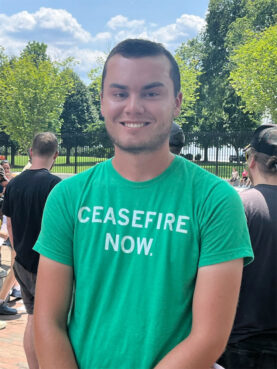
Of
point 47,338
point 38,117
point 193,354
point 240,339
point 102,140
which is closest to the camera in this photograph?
point 193,354

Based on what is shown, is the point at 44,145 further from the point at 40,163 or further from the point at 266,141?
the point at 266,141

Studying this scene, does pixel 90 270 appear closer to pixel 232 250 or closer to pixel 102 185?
pixel 102 185

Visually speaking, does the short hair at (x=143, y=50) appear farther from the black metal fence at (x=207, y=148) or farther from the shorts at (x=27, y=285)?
the black metal fence at (x=207, y=148)

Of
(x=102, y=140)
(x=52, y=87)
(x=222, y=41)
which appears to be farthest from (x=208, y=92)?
(x=102, y=140)

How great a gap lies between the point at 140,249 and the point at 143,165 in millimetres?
300

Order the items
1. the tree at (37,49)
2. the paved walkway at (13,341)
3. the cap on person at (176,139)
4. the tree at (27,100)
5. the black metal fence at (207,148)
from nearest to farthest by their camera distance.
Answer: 1. the cap on person at (176,139)
2. the paved walkway at (13,341)
3. the black metal fence at (207,148)
4. the tree at (27,100)
5. the tree at (37,49)

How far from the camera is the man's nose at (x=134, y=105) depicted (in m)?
1.45

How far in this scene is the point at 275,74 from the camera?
24266 mm

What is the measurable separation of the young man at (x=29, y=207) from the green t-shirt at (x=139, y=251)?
2087mm

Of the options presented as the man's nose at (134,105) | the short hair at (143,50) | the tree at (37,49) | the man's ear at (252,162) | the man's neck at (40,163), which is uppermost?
the tree at (37,49)

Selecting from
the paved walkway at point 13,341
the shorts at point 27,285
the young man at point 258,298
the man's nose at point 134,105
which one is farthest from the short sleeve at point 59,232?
the paved walkway at point 13,341

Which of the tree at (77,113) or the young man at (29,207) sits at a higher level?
the tree at (77,113)

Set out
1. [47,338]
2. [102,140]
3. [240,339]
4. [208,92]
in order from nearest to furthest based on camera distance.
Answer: [47,338] < [240,339] < [102,140] < [208,92]

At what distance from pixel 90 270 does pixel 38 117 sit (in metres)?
29.9
